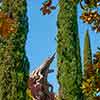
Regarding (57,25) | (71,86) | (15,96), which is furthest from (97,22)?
(57,25)

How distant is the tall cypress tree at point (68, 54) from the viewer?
17.4 meters

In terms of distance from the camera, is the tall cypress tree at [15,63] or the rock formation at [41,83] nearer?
the tall cypress tree at [15,63]

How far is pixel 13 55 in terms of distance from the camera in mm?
14227

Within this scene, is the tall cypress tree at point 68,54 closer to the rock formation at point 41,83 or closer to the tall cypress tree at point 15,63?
the rock formation at point 41,83

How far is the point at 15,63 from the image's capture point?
14.0m

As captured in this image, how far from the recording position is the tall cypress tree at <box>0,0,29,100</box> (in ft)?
44.7

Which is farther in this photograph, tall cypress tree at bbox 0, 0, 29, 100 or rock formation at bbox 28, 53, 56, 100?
rock formation at bbox 28, 53, 56, 100

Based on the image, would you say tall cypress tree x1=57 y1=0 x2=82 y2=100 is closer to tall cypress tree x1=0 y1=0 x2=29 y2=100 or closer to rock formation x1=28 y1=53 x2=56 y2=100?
rock formation x1=28 y1=53 x2=56 y2=100

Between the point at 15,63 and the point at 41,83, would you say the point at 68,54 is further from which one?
the point at 15,63

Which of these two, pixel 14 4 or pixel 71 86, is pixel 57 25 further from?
pixel 14 4

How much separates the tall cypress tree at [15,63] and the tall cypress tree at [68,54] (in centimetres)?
348

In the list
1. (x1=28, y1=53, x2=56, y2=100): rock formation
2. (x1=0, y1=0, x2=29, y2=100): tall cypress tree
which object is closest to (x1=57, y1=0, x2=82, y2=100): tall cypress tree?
(x1=28, y1=53, x2=56, y2=100): rock formation

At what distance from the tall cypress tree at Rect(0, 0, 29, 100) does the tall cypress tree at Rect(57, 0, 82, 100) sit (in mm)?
3477

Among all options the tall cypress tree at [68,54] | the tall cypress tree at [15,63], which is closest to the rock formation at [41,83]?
the tall cypress tree at [68,54]
